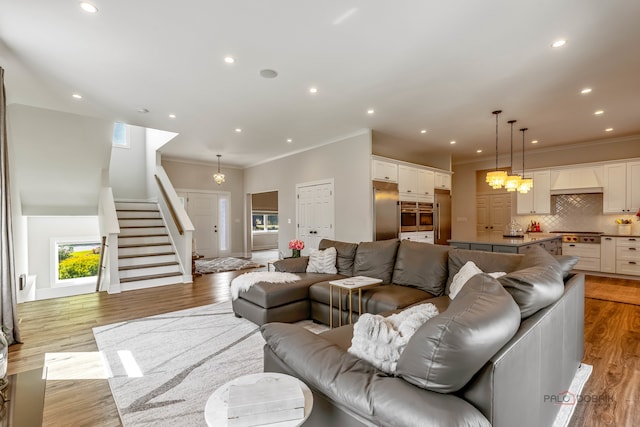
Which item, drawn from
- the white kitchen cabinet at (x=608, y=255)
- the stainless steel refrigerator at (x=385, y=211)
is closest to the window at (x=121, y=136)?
the stainless steel refrigerator at (x=385, y=211)

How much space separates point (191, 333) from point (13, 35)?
10.8 ft

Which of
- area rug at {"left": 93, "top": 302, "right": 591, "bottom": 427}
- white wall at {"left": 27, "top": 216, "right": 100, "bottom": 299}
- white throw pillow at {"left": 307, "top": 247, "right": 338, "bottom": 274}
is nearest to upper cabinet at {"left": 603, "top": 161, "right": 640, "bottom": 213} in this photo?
area rug at {"left": 93, "top": 302, "right": 591, "bottom": 427}

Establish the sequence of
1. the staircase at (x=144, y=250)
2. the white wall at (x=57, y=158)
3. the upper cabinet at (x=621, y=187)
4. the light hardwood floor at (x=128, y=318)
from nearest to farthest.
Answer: the light hardwood floor at (x=128, y=318)
the white wall at (x=57, y=158)
the staircase at (x=144, y=250)
the upper cabinet at (x=621, y=187)

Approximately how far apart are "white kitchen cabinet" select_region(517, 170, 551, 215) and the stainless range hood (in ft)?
0.37

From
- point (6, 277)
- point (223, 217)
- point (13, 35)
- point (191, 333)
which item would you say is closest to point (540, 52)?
point (191, 333)

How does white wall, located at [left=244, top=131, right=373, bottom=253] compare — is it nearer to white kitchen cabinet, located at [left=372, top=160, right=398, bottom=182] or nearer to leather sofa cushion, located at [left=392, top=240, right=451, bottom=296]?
white kitchen cabinet, located at [left=372, top=160, right=398, bottom=182]

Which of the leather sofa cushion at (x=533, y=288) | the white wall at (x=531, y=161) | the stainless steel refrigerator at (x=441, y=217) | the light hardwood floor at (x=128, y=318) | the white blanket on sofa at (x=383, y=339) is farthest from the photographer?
the stainless steel refrigerator at (x=441, y=217)

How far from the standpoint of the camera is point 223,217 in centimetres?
936

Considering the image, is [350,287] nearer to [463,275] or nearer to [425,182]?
[463,275]

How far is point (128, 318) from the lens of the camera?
149 inches

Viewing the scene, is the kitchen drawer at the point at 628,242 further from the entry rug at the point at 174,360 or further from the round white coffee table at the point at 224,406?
the round white coffee table at the point at 224,406

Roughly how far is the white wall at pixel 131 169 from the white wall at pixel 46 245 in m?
1.27

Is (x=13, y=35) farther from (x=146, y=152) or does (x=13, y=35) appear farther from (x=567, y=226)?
(x=567, y=226)

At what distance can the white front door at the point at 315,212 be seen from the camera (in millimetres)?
6492
